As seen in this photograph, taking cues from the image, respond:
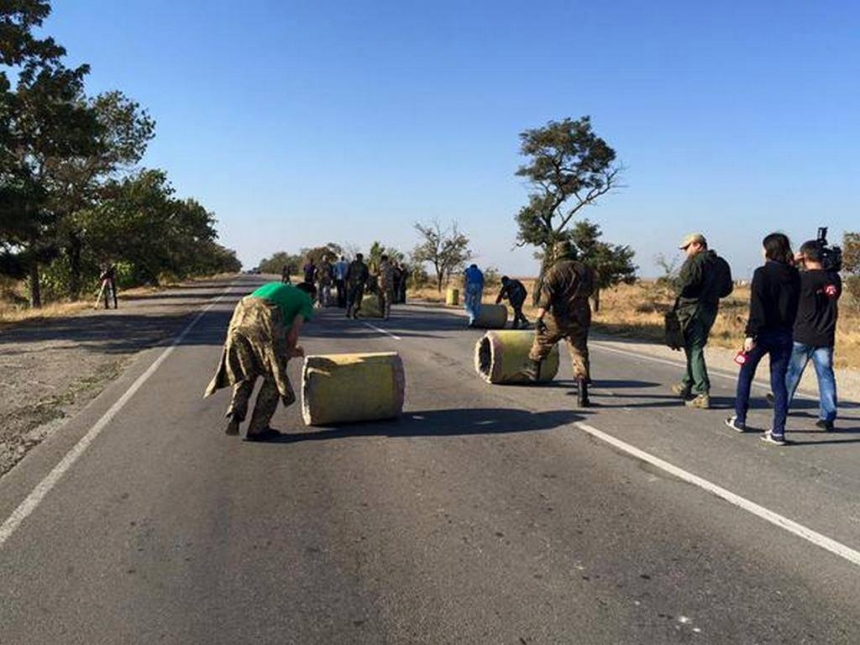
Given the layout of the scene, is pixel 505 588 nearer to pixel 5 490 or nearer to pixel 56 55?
pixel 5 490

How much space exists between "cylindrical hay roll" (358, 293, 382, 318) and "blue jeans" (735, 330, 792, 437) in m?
16.2

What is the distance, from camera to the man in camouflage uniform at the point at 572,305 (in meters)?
8.74

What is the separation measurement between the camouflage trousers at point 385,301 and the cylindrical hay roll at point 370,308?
126 mm

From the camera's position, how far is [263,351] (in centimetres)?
687

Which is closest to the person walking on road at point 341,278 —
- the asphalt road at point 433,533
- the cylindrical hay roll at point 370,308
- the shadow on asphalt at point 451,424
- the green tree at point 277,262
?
the cylindrical hay roll at point 370,308

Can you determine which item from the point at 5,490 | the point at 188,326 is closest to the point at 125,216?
the point at 188,326

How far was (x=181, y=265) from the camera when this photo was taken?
59.0m

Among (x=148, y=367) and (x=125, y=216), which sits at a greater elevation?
(x=125, y=216)

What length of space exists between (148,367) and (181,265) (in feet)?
163

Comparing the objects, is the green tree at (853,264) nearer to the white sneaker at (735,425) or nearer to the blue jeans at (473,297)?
the blue jeans at (473,297)

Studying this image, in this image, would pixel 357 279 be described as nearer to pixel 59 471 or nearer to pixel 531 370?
pixel 531 370

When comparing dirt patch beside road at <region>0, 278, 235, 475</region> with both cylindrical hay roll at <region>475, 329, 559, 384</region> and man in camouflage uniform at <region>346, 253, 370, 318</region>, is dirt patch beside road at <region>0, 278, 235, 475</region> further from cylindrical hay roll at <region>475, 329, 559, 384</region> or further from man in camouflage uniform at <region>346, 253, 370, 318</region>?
cylindrical hay roll at <region>475, 329, 559, 384</region>

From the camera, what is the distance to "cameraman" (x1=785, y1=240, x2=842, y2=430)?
764 cm

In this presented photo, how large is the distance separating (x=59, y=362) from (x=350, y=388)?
7700 mm
